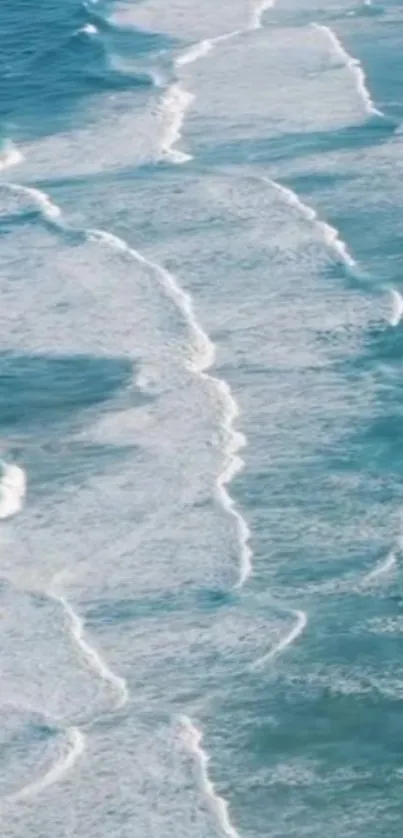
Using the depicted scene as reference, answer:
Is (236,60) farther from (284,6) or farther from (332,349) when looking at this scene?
(332,349)

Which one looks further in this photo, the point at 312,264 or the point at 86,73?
the point at 86,73

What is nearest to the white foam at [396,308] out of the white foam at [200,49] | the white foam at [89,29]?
the white foam at [200,49]

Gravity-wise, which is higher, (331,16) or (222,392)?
(331,16)

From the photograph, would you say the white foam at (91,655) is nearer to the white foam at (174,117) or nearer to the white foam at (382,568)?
the white foam at (382,568)

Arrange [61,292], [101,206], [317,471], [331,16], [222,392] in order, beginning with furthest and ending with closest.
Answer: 1. [331,16]
2. [101,206]
3. [61,292]
4. [222,392]
5. [317,471]

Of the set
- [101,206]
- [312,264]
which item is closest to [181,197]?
[101,206]

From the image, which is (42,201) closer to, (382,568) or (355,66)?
(355,66)
